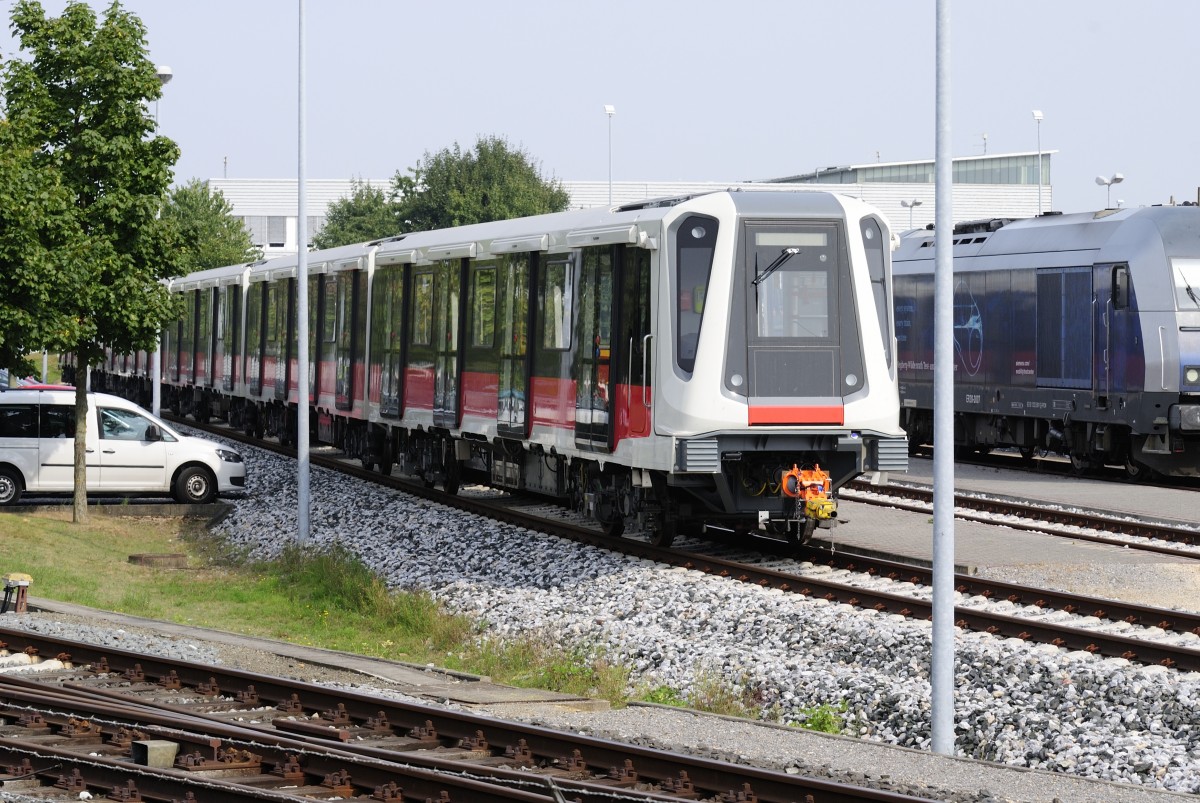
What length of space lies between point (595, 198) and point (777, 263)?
87.3 m

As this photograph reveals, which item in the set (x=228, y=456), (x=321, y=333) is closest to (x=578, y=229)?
(x=228, y=456)

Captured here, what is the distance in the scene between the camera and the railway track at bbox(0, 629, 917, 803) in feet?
25.9

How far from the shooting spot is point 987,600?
14070mm

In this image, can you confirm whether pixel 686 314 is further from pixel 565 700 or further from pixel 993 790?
pixel 993 790

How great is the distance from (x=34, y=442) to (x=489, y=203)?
53.6 metres

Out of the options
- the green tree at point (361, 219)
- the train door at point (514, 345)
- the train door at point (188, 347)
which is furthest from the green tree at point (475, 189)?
the train door at point (514, 345)

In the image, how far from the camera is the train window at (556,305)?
18047 mm

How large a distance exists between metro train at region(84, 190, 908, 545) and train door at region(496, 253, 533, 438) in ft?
0.11

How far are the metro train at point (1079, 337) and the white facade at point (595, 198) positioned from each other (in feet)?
217

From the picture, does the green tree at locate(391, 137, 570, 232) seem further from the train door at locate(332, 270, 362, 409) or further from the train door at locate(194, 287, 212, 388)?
the train door at locate(332, 270, 362, 409)

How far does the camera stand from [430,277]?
23.0m

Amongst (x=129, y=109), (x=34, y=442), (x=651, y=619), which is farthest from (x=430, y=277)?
(x=651, y=619)

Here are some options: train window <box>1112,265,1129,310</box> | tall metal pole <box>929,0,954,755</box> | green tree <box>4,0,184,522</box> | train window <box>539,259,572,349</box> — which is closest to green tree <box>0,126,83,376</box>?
green tree <box>4,0,184,522</box>

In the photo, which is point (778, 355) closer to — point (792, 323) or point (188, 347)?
point (792, 323)
